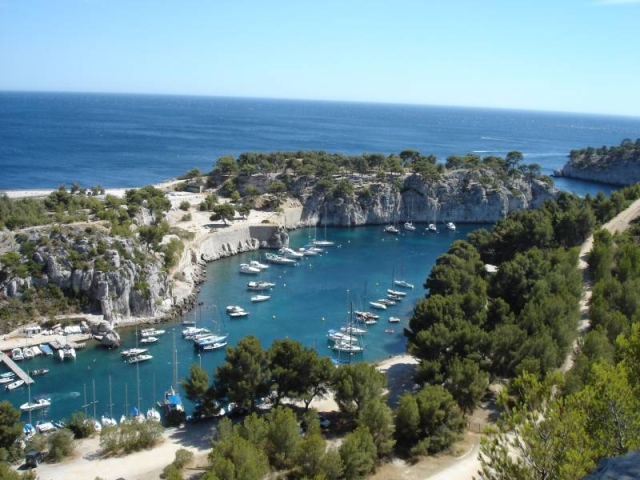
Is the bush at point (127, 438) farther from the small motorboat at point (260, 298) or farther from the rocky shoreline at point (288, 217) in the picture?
the small motorboat at point (260, 298)

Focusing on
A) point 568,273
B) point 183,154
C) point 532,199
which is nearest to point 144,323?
point 568,273

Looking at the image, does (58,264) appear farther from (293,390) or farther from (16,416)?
(293,390)

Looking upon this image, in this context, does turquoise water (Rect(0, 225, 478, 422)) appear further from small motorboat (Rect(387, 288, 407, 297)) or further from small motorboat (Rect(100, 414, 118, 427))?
small motorboat (Rect(100, 414, 118, 427))

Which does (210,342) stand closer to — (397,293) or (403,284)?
(397,293)

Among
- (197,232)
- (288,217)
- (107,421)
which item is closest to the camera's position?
(107,421)

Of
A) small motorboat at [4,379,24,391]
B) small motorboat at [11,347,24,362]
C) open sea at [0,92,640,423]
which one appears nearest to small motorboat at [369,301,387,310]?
open sea at [0,92,640,423]

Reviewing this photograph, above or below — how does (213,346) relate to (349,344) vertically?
below

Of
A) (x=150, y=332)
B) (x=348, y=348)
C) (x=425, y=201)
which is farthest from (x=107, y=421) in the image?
(x=425, y=201)
